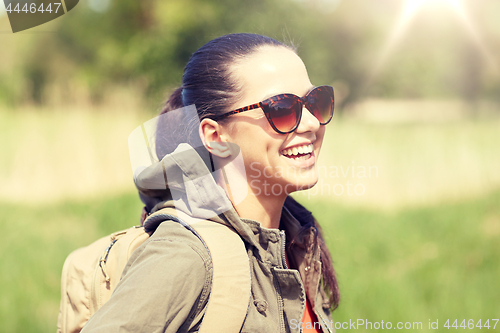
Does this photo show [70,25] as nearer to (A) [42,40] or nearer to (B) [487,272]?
(A) [42,40]

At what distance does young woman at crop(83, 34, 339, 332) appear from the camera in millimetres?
1389

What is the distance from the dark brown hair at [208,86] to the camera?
159cm

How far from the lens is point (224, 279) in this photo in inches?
46.9

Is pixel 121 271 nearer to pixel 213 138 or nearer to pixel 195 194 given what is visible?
pixel 195 194

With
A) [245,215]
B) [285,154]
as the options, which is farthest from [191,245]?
[285,154]

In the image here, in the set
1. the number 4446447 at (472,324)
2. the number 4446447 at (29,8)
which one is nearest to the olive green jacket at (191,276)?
the number 4446447 at (472,324)

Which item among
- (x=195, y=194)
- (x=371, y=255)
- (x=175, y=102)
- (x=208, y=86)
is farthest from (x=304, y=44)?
(x=195, y=194)

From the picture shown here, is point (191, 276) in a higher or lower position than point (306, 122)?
lower

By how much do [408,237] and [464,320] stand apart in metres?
1.23

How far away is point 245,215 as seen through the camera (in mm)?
1646

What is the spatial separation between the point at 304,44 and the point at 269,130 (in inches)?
371

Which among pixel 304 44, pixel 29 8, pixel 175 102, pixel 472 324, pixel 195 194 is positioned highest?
pixel 304 44

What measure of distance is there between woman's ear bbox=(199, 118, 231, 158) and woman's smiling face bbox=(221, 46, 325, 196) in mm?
34

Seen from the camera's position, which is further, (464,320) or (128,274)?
(464,320)
